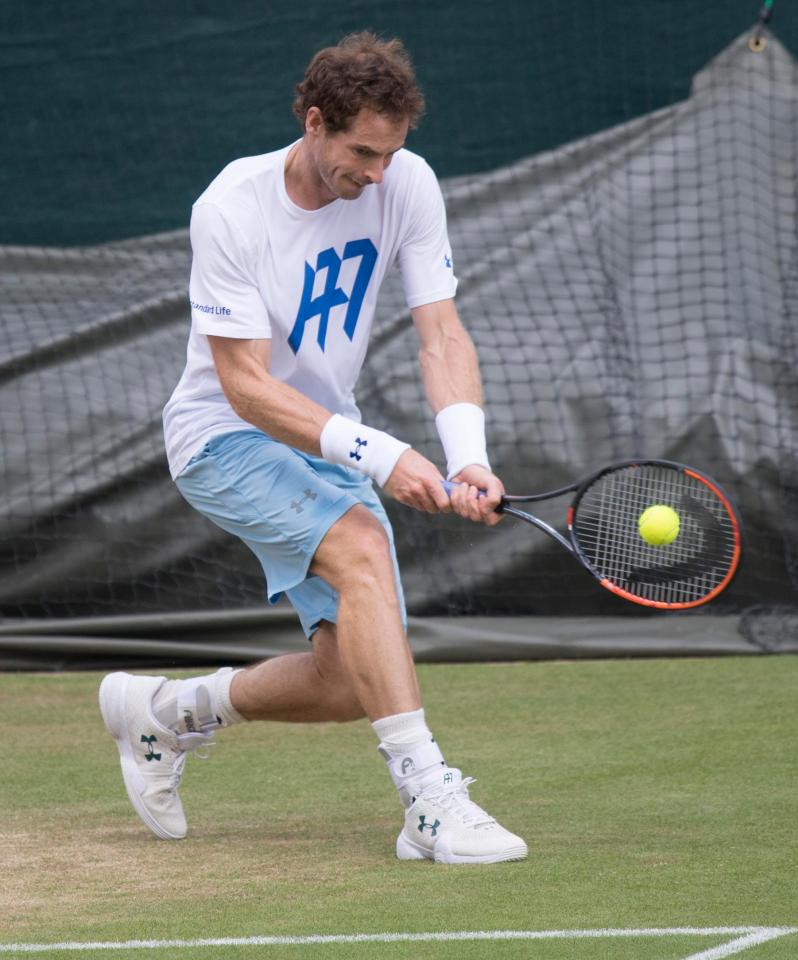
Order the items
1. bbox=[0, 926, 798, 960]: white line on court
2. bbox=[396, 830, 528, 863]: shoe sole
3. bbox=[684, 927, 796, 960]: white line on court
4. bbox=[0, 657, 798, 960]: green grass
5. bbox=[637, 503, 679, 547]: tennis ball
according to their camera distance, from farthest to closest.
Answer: bbox=[637, 503, 679, 547]: tennis ball → bbox=[396, 830, 528, 863]: shoe sole → bbox=[0, 657, 798, 960]: green grass → bbox=[0, 926, 798, 960]: white line on court → bbox=[684, 927, 796, 960]: white line on court

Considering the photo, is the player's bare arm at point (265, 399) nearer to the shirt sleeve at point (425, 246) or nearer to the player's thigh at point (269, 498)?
the player's thigh at point (269, 498)

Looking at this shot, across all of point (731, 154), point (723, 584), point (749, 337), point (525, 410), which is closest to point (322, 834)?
point (723, 584)

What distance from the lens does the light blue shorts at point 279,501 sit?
10.9ft

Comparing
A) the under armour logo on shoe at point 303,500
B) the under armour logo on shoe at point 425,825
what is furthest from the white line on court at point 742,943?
the under armour logo on shoe at point 303,500

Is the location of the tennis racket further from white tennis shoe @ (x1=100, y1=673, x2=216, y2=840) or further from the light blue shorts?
white tennis shoe @ (x1=100, y1=673, x2=216, y2=840)

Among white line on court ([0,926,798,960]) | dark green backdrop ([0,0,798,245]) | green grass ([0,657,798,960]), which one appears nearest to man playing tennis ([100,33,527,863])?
green grass ([0,657,798,960])

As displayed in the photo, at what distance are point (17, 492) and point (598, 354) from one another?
222cm

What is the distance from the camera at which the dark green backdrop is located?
7320 millimetres

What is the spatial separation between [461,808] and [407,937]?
1.96ft

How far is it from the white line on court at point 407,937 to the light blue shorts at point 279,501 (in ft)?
2.87

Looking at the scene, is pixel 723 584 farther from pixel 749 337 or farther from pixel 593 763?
pixel 749 337

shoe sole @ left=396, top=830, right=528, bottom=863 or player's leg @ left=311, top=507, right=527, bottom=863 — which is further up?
player's leg @ left=311, top=507, right=527, bottom=863

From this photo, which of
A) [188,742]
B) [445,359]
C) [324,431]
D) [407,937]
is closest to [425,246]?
[445,359]

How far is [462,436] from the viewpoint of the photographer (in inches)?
132
